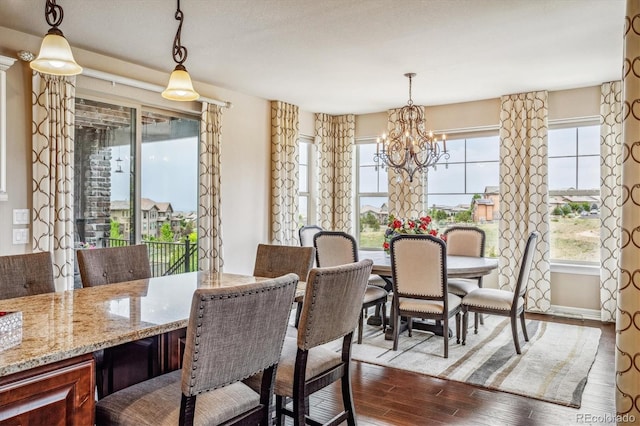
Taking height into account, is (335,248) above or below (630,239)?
below

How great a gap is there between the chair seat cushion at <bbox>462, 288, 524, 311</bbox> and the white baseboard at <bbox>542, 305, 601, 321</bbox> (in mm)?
1775

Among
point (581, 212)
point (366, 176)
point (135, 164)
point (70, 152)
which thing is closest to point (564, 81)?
point (581, 212)

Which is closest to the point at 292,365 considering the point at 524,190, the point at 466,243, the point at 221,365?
the point at 221,365

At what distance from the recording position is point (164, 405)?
1.53 meters

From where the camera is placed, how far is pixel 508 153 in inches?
215

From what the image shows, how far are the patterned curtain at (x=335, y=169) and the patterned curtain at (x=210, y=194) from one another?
81.8 inches

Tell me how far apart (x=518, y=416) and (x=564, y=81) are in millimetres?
3749

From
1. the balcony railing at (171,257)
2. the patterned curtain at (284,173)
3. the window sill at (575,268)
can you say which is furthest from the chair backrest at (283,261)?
the window sill at (575,268)

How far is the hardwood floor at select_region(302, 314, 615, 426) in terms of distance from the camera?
8.61ft

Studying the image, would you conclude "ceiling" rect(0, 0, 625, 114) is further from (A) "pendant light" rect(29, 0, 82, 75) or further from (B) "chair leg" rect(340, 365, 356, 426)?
(B) "chair leg" rect(340, 365, 356, 426)

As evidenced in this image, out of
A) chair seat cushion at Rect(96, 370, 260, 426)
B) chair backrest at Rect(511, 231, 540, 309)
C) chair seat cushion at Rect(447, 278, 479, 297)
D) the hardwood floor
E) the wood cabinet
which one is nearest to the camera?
the wood cabinet

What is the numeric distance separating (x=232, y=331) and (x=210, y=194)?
12.0 ft

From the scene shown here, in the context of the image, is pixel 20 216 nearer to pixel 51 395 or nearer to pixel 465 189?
pixel 51 395

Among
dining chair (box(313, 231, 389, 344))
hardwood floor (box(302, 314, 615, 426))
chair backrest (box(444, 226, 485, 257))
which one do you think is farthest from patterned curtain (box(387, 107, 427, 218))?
hardwood floor (box(302, 314, 615, 426))
